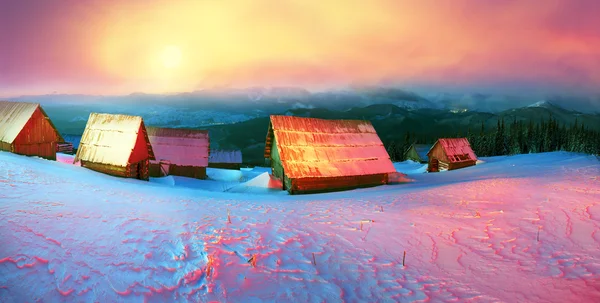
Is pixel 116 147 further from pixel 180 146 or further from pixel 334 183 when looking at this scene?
pixel 334 183

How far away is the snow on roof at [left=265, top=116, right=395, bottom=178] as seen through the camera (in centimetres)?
1983

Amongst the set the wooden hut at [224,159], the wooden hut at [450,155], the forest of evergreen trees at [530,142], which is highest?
the forest of evergreen trees at [530,142]

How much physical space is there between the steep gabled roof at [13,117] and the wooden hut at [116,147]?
4.34 metres

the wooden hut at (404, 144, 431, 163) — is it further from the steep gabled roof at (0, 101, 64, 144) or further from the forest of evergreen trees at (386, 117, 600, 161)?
the steep gabled roof at (0, 101, 64, 144)

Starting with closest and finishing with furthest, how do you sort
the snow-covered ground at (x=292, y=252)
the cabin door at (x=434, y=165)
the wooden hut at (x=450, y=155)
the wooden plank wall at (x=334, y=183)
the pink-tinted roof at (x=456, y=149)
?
the snow-covered ground at (x=292, y=252) → the wooden plank wall at (x=334, y=183) → the wooden hut at (x=450, y=155) → the pink-tinted roof at (x=456, y=149) → the cabin door at (x=434, y=165)

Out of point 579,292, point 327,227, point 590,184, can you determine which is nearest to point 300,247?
point 327,227

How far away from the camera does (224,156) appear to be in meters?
49.8

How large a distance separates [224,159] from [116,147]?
27.4m

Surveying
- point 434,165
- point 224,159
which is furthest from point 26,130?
point 434,165

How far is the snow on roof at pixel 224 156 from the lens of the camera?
49156 millimetres

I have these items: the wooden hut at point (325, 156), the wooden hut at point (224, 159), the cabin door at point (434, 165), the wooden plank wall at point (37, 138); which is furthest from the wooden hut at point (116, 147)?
the cabin door at point (434, 165)

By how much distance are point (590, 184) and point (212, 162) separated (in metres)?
45.3

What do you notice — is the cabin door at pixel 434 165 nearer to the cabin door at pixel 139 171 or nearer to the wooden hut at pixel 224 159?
the wooden hut at pixel 224 159

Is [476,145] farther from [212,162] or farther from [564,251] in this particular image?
[564,251]
